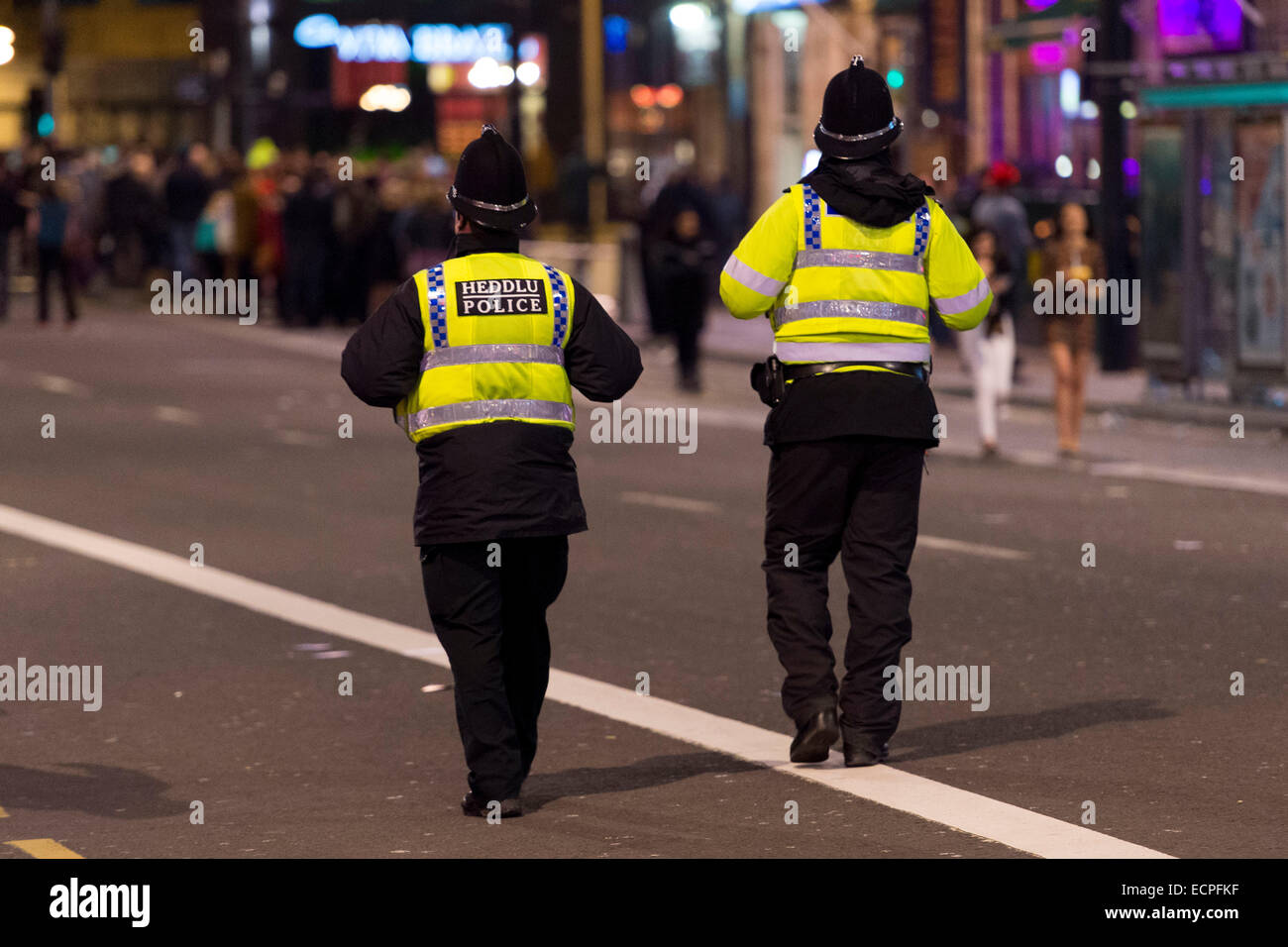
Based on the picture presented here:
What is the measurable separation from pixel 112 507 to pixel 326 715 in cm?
634

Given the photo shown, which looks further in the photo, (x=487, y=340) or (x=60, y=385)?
(x=60, y=385)

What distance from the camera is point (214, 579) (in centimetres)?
1212

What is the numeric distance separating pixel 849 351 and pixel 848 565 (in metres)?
0.63

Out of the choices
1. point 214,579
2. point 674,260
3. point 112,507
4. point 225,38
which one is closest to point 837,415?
point 214,579

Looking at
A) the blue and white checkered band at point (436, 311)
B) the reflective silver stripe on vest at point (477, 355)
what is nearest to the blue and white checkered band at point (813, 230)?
the reflective silver stripe on vest at point (477, 355)

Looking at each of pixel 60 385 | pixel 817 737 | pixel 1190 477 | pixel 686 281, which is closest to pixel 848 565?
pixel 817 737

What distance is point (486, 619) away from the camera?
23.9ft

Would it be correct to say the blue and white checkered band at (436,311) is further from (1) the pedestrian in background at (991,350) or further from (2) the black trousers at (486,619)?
(1) the pedestrian in background at (991,350)

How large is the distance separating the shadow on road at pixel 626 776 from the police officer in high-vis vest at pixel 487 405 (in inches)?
12.0

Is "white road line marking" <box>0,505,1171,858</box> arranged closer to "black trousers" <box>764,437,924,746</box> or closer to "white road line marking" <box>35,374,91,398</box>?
"black trousers" <box>764,437,924,746</box>

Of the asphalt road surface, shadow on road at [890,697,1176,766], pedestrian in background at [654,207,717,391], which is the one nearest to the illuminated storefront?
the asphalt road surface

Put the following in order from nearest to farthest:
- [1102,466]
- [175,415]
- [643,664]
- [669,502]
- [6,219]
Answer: [643,664]
[669,502]
[1102,466]
[175,415]
[6,219]

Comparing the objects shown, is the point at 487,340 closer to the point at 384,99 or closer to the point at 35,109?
the point at 35,109

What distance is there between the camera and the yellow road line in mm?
6883
